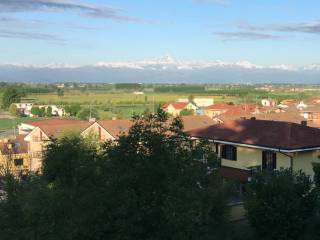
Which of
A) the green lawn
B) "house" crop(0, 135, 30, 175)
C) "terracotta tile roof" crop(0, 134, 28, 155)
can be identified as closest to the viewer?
"house" crop(0, 135, 30, 175)

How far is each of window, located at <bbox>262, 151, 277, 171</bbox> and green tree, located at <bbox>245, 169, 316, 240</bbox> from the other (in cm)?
867

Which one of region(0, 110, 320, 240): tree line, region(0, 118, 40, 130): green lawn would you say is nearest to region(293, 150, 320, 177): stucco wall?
region(0, 110, 320, 240): tree line

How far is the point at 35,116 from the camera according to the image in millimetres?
114938

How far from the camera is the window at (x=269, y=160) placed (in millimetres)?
27969

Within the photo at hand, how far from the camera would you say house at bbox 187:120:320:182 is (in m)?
27.5

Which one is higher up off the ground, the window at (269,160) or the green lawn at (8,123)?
the window at (269,160)

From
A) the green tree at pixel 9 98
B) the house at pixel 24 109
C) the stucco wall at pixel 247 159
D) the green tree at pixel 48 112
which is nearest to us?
the stucco wall at pixel 247 159

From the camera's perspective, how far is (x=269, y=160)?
28.3 metres

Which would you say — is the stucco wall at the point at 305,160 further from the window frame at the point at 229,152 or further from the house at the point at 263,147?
the window frame at the point at 229,152

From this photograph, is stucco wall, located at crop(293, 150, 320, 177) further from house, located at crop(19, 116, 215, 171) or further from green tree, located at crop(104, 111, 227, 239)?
house, located at crop(19, 116, 215, 171)

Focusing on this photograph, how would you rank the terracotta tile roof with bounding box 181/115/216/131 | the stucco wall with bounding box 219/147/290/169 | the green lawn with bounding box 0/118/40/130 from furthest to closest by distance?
1. the green lawn with bounding box 0/118/40/130
2. the terracotta tile roof with bounding box 181/115/216/131
3. the stucco wall with bounding box 219/147/290/169

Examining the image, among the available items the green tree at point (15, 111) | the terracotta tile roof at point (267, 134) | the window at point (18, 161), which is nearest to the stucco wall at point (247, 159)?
the terracotta tile roof at point (267, 134)

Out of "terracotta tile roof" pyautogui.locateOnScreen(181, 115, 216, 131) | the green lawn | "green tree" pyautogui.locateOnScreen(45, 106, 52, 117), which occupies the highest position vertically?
"terracotta tile roof" pyautogui.locateOnScreen(181, 115, 216, 131)

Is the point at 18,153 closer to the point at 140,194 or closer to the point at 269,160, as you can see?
the point at 269,160
